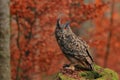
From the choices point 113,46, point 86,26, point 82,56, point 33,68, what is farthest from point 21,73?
point 113,46

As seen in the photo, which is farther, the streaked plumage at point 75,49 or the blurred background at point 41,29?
the blurred background at point 41,29

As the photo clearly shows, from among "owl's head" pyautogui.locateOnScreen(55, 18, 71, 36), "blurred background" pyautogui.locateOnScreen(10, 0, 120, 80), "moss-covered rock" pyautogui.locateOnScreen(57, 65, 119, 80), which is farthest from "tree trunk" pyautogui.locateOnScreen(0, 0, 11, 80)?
"blurred background" pyautogui.locateOnScreen(10, 0, 120, 80)

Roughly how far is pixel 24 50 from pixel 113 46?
11742 millimetres

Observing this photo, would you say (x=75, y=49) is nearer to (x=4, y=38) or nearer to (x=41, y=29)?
(x=4, y=38)

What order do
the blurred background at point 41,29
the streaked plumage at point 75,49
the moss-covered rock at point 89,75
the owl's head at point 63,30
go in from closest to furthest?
the moss-covered rock at point 89,75
the streaked plumage at point 75,49
the owl's head at point 63,30
the blurred background at point 41,29

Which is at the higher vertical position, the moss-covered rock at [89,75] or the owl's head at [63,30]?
the owl's head at [63,30]

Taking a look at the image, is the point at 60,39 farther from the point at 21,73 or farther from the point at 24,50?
the point at 21,73

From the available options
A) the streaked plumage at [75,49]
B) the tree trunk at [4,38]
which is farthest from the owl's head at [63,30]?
the tree trunk at [4,38]

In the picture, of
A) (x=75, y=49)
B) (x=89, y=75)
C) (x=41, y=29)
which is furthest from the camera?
(x=41, y=29)

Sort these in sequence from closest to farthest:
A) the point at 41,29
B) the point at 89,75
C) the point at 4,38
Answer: the point at 89,75 < the point at 4,38 < the point at 41,29

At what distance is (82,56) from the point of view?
709 cm

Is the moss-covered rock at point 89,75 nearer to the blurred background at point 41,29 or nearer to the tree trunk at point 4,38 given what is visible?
the tree trunk at point 4,38

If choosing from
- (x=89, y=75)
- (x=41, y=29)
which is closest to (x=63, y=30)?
(x=89, y=75)

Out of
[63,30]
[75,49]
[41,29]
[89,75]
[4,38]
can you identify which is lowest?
[89,75]
